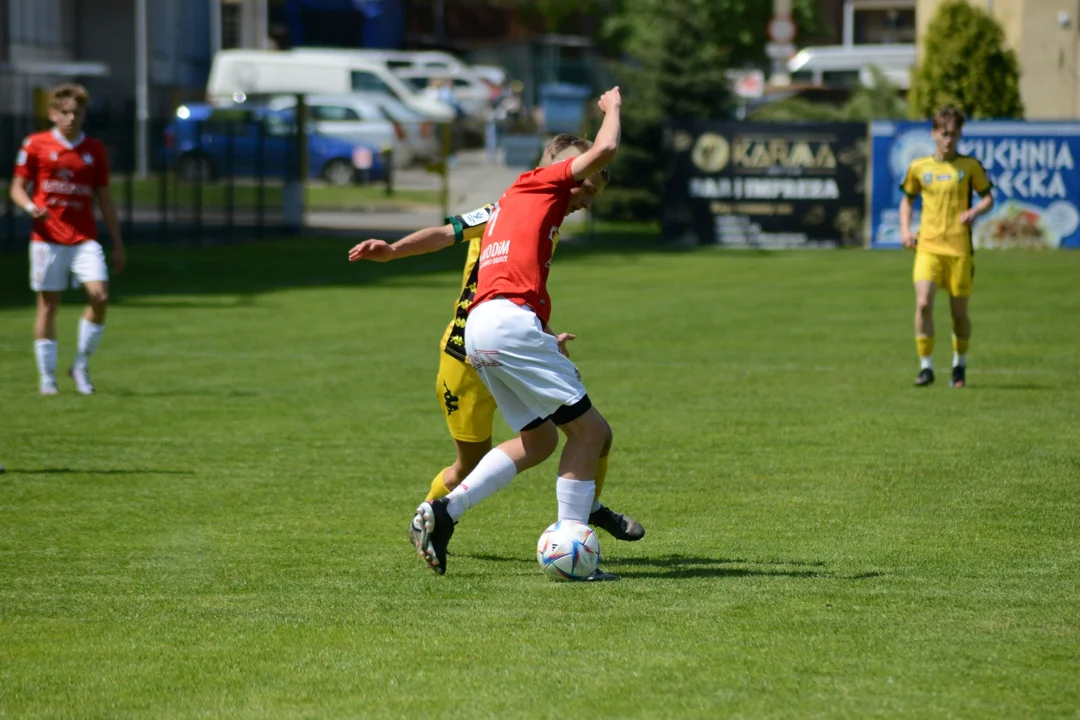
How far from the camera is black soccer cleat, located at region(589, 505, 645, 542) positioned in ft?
23.8

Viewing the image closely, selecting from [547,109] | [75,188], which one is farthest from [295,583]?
[547,109]

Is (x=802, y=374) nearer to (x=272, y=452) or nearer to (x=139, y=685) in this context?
(x=272, y=452)

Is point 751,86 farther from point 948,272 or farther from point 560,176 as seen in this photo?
point 560,176

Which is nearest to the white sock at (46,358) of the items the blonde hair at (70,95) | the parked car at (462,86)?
the blonde hair at (70,95)

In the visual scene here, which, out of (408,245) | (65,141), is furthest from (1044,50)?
(408,245)

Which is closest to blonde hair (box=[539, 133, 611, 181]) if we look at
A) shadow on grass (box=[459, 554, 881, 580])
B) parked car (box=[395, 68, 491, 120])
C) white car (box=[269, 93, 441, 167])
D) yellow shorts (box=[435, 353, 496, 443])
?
yellow shorts (box=[435, 353, 496, 443])

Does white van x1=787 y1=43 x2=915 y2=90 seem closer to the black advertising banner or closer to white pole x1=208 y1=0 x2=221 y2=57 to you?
white pole x1=208 y1=0 x2=221 y2=57

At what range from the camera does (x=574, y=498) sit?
663 centimetres

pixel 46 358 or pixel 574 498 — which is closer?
pixel 574 498

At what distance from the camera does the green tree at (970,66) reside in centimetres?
2978

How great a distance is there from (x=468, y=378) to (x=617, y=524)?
98 centimetres

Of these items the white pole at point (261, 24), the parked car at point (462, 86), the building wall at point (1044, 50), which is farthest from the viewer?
the white pole at point (261, 24)

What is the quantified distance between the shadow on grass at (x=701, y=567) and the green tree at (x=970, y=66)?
2437 cm

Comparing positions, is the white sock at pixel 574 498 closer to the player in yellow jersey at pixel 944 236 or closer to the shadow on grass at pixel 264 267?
the player in yellow jersey at pixel 944 236
